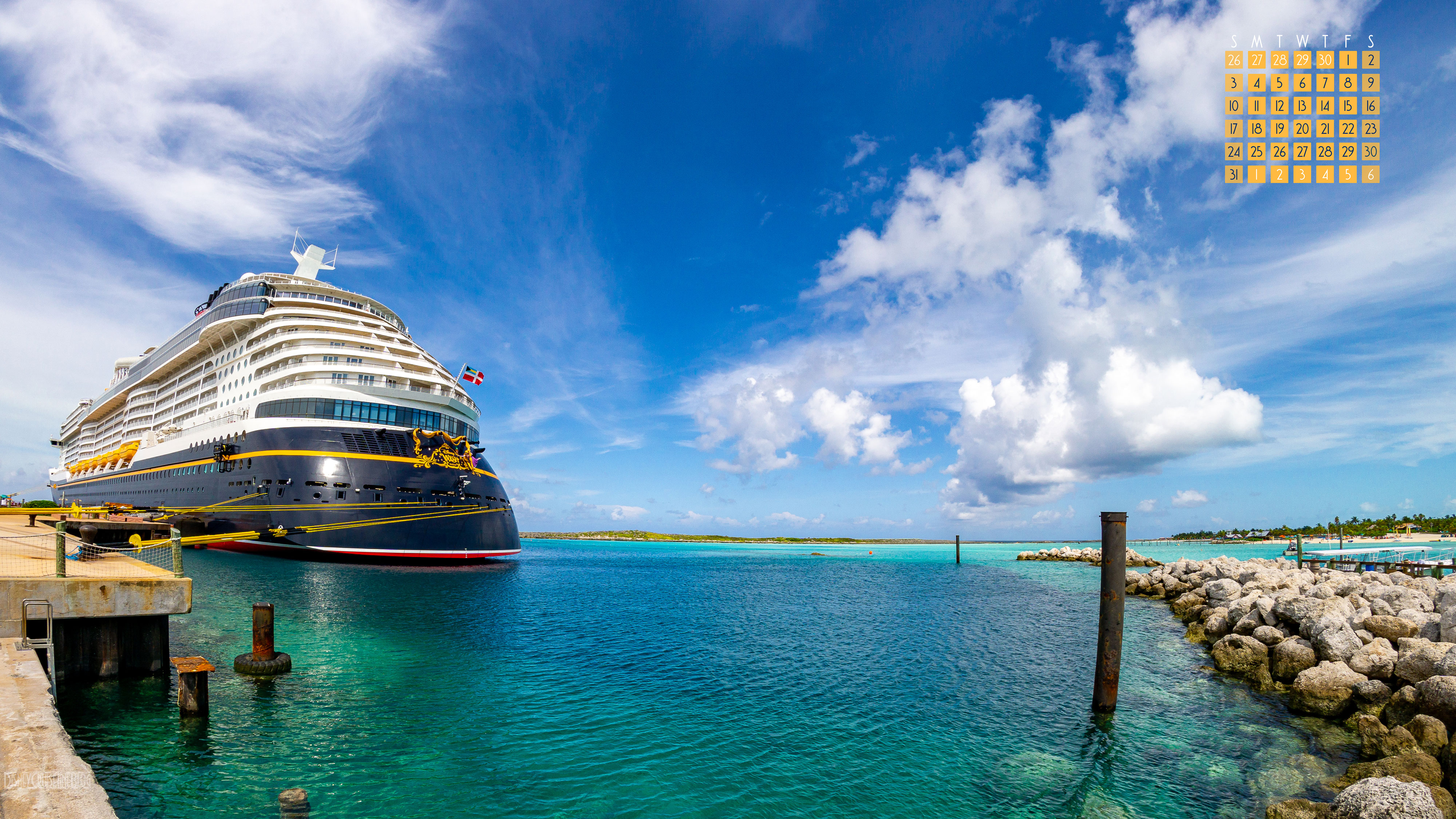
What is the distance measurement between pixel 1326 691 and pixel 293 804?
75.9 ft

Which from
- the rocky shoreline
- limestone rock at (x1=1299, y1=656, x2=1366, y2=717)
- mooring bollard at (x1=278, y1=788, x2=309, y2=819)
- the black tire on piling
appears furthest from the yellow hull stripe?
limestone rock at (x1=1299, y1=656, x2=1366, y2=717)

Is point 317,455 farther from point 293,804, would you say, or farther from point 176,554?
point 293,804

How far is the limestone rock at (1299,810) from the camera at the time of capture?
9688 millimetres

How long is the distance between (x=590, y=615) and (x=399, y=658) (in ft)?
41.6

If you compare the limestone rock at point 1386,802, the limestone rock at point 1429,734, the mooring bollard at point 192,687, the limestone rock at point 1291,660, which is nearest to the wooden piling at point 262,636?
the mooring bollard at point 192,687

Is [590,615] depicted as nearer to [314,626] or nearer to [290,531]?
[314,626]

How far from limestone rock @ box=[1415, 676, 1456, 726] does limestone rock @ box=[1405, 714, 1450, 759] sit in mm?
211

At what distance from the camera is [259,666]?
16.8 meters

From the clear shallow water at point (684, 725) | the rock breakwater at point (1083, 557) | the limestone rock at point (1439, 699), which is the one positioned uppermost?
the limestone rock at point (1439, 699)

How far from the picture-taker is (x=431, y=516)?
4519 cm

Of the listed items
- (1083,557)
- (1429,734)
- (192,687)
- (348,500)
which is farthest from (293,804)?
(1083,557)

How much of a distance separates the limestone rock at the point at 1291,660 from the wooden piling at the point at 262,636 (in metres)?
29.3

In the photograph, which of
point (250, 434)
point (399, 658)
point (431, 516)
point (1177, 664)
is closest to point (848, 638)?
point (1177, 664)

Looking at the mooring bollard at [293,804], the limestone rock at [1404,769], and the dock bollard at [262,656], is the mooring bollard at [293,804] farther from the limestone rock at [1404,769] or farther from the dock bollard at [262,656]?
the limestone rock at [1404,769]
